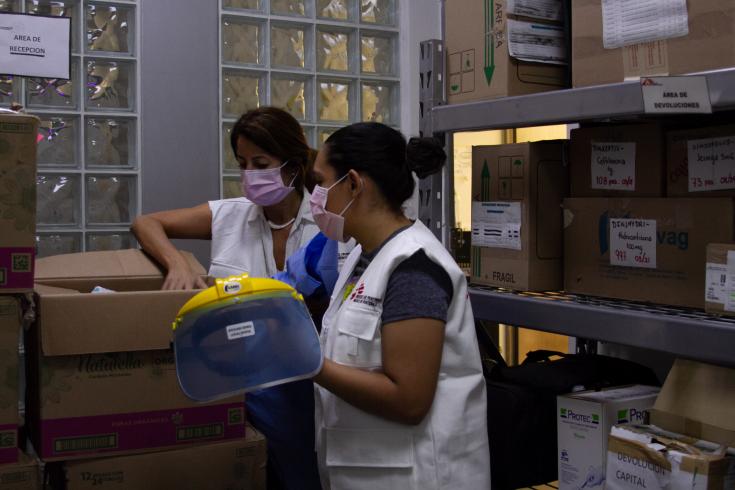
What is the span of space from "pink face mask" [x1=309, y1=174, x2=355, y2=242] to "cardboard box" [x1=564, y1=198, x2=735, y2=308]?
51 centimetres

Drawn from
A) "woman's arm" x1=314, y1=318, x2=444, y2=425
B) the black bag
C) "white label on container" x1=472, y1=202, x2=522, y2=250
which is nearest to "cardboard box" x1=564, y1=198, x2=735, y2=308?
"white label on container" x1=472, y1=202, x2=522, y2=250

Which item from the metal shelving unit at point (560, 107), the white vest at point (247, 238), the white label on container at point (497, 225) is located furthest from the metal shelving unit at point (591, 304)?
the white vest at point (247, 238)

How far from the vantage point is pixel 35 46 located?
2564mm

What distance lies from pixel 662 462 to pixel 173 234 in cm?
158

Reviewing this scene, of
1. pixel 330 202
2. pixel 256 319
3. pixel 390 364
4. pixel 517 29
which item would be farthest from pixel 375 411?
pixel 517 29

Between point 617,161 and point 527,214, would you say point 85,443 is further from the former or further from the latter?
point 617,161

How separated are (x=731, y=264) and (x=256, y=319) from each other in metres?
0.80

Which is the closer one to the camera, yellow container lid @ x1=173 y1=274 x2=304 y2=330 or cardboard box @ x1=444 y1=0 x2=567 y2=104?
yellow container lid @ x1=173 y1=274 x2=304 y2=330

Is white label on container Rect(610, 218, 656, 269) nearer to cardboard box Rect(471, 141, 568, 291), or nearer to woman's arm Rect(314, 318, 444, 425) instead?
cardboard box Rect(471, 141, 568, 291)

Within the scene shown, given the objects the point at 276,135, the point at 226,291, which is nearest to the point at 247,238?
the point at 276,135

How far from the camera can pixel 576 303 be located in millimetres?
1542

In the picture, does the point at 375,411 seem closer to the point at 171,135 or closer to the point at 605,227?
the point at 605,227

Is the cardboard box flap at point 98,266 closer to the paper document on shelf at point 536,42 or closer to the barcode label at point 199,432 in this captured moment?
the barcode label at point 199,432

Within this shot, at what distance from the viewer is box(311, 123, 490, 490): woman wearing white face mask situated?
1.33 m
